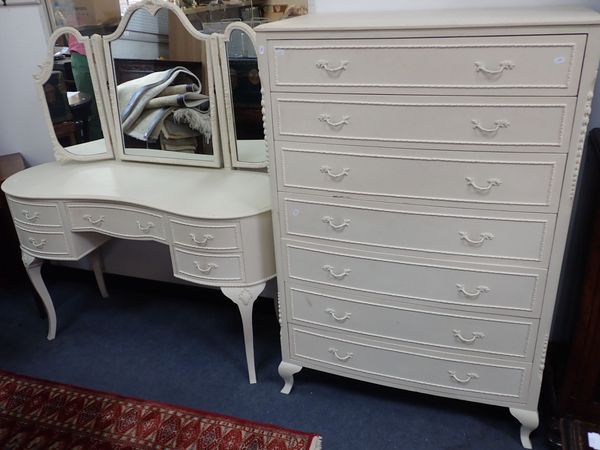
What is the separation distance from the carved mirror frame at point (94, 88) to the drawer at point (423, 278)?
102 centimetres

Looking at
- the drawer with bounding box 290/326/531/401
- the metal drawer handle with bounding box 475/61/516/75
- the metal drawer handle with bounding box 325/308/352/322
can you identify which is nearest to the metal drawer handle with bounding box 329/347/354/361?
the drawer with bounding box 290/326/531/401

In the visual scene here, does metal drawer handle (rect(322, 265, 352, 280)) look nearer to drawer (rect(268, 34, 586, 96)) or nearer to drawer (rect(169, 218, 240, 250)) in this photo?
drawer (rect(169, 218, 240, 250))

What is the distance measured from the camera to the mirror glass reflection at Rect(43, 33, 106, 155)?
6.88 feet

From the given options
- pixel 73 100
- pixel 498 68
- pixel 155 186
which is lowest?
pixel 155 186

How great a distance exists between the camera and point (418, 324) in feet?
5.17

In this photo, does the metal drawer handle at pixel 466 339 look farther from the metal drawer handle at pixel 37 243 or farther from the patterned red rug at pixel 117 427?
the metal drawer handle at pixel 37 243

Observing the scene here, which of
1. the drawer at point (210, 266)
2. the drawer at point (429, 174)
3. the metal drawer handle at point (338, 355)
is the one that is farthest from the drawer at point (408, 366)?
the drawer at point (429, 174)

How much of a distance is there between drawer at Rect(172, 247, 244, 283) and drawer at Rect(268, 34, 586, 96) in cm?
60

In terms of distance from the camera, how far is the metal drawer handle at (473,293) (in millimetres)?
1453

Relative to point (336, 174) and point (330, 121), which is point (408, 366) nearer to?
point (336, 174)

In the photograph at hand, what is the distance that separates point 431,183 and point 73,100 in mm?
1554

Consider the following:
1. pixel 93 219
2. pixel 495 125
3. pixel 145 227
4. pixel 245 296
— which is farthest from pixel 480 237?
pixel 93 219

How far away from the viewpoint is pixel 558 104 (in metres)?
1.20

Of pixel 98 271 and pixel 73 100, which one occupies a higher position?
pixel 73 100
